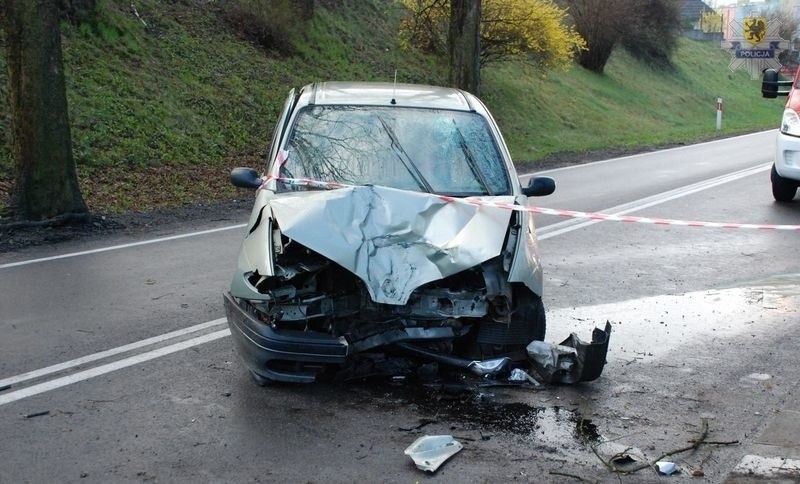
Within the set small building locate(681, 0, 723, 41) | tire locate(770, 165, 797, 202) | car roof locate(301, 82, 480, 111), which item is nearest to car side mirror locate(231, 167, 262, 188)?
→ car roof locate(301, 82, 480, 111)

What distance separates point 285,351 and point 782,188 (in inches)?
415

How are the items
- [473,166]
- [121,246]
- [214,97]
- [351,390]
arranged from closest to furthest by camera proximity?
[351,390] < [473,166] < [121,246] < [214,97]

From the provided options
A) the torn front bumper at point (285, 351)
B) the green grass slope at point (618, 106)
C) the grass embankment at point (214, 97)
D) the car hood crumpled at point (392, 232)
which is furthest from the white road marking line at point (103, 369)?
the green grass slope at point (618, 106)

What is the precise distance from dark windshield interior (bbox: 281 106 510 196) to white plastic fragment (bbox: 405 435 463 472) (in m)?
2.24

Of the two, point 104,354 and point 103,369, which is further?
point 104,354

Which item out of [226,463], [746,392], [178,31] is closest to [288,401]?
[226,463]

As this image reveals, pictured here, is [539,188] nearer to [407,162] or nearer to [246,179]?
[407,162]

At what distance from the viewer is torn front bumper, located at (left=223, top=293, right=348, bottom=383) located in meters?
5.23

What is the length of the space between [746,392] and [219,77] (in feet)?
53.5

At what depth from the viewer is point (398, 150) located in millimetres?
6840

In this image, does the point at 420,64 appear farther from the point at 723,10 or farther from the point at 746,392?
the point at 723,10

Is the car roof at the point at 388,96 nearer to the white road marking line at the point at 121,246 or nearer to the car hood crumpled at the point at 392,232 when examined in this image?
the car hood crumpled at the point at 392,232

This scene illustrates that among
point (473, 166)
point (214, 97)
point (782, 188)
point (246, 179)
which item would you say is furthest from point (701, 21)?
point (246, 179)

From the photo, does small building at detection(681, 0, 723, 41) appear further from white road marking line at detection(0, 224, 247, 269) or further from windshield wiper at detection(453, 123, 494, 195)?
windshield wiper at detection(453, 123, 494, 195)
